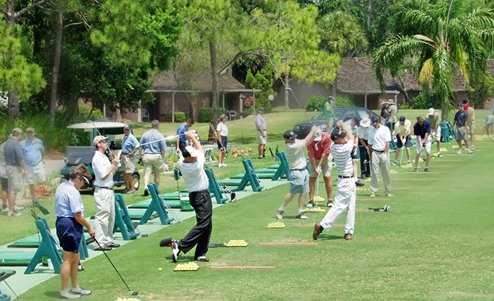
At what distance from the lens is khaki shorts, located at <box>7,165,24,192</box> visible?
20.8 meters

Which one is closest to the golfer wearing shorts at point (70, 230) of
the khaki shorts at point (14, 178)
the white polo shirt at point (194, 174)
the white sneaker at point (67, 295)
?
the white sneaker at point (67, 295)

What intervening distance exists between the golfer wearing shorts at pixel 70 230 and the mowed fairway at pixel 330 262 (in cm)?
37

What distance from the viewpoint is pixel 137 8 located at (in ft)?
117

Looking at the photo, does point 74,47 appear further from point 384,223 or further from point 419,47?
point 384,223

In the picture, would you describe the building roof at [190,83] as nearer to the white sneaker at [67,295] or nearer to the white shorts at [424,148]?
the white shorts at [424,148]

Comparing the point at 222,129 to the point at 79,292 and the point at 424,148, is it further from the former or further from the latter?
the point at 79,292

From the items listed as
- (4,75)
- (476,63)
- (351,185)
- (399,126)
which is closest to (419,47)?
(476,63)

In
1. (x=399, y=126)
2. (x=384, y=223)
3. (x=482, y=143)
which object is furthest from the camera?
(x=482, y=143)

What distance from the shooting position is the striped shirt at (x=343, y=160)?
16219 mm

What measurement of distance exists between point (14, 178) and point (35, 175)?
0.93m

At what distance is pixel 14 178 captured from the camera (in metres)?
20.9

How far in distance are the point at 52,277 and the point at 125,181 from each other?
37.8 feet

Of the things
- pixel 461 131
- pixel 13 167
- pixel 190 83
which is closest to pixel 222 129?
pixel 461 131

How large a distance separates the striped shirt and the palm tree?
30112mm
